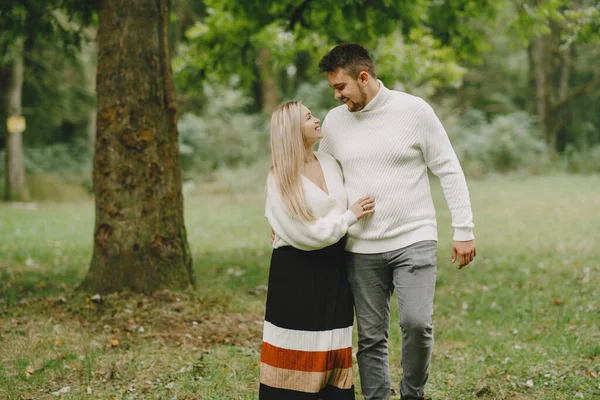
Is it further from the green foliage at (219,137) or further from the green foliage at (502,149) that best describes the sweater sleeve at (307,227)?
the green foliage at (502,149)

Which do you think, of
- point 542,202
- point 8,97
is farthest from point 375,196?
point 8,97

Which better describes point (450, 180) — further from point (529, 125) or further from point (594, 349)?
point (529, 125)

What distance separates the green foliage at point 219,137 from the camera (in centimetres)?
2619

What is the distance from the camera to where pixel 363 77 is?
12.5ft

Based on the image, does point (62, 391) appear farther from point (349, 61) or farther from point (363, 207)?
point (349, 61)

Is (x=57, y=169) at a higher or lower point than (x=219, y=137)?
lower

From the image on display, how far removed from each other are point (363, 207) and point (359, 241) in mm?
255

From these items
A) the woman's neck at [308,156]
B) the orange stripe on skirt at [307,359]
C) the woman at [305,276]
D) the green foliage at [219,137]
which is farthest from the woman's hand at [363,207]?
the green foliage at [219,137]

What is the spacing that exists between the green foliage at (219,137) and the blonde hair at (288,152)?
22.3 metres

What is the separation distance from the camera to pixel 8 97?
20844 mm

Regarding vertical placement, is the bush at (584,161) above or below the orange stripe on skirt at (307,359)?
above

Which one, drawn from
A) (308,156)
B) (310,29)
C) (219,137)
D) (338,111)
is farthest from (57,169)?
(308,156)

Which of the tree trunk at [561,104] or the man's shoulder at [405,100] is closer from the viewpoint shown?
the man's shoulder at [405,100]

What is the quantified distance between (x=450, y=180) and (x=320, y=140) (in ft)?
2.74
